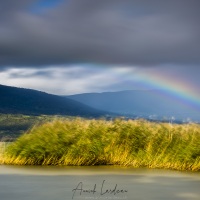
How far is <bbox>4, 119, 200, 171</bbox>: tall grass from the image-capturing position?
19688 millimetres

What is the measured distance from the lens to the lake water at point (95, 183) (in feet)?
43.2

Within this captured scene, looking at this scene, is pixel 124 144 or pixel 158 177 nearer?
pixel 158 177

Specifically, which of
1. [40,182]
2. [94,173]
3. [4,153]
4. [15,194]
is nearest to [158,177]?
[94,173]

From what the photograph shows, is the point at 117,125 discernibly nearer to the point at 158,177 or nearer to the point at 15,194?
the point at 158,177

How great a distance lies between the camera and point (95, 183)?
1520cm

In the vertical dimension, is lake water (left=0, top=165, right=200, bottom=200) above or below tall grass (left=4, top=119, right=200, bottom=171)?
below

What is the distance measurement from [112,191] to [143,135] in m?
7.14

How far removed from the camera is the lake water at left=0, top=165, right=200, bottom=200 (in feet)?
43.2

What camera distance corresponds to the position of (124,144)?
20578mm

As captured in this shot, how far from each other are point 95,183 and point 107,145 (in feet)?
16.7

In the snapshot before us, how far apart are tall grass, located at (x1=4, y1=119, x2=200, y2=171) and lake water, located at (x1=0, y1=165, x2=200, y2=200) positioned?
0.86 meters

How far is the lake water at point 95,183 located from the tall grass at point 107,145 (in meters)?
0.86

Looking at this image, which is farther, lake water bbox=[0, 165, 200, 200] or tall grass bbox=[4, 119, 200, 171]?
tall grass bbox=[4, 119, 200, 171]

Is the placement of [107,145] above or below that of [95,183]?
above
